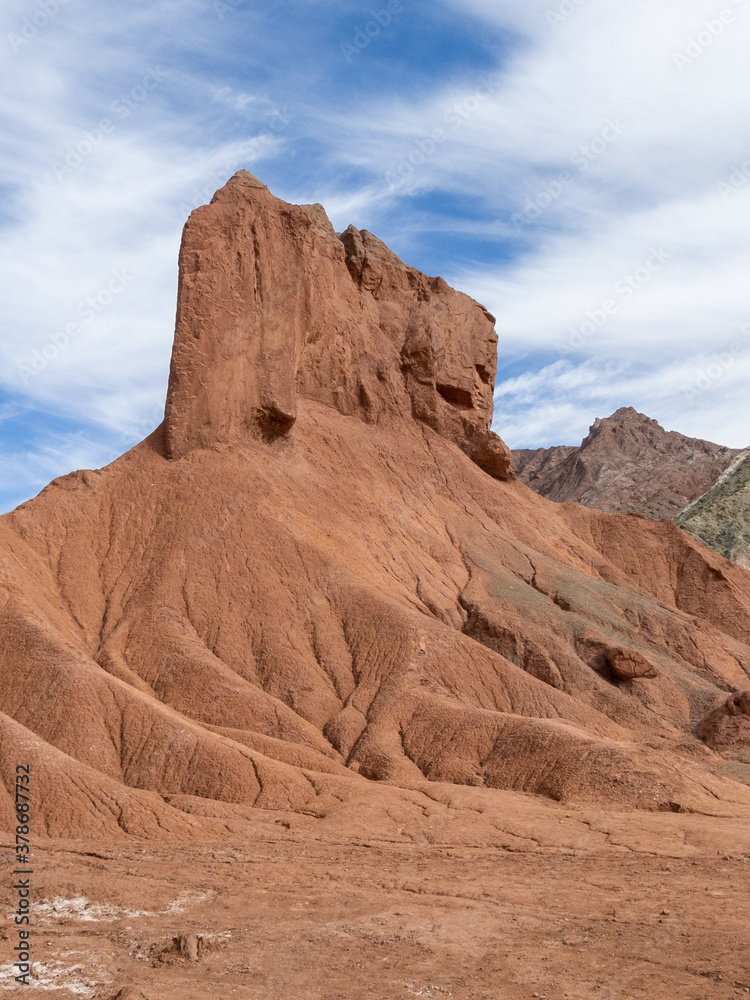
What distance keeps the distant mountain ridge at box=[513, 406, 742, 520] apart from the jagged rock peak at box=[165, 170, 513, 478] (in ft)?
89.8

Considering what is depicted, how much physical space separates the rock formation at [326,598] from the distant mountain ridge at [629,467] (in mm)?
28329

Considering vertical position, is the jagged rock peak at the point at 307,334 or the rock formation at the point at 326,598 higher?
the jagged rock peak at the point at 307,334

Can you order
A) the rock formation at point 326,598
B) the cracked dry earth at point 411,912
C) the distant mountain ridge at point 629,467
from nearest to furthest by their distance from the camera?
the cracked dry earth at point 411,912
the rock formation at point 326,598
the distant mountain ridge at point 629,467

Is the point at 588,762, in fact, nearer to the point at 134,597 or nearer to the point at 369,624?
the point at 369,624

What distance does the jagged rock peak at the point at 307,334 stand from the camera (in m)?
36.5

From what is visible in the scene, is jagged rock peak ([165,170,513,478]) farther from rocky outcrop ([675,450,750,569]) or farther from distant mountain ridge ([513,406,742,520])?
distant mountain ridge ([513,406,742,520])

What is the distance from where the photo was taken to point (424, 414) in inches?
1761

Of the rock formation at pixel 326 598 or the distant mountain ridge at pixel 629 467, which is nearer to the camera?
the rock formation at pixel 326 598

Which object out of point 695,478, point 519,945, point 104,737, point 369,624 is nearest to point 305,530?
point 369,624

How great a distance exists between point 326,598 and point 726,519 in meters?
32.5

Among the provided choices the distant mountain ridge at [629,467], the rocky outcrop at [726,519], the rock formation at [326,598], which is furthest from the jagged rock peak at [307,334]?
the distant mountain ridge at [629,467]

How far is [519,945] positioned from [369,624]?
17.0m

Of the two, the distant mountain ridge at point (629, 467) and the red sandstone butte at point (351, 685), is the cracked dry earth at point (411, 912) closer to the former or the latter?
the red sandstone butte at point (351, 685)

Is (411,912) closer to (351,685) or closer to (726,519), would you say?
(351,685)
